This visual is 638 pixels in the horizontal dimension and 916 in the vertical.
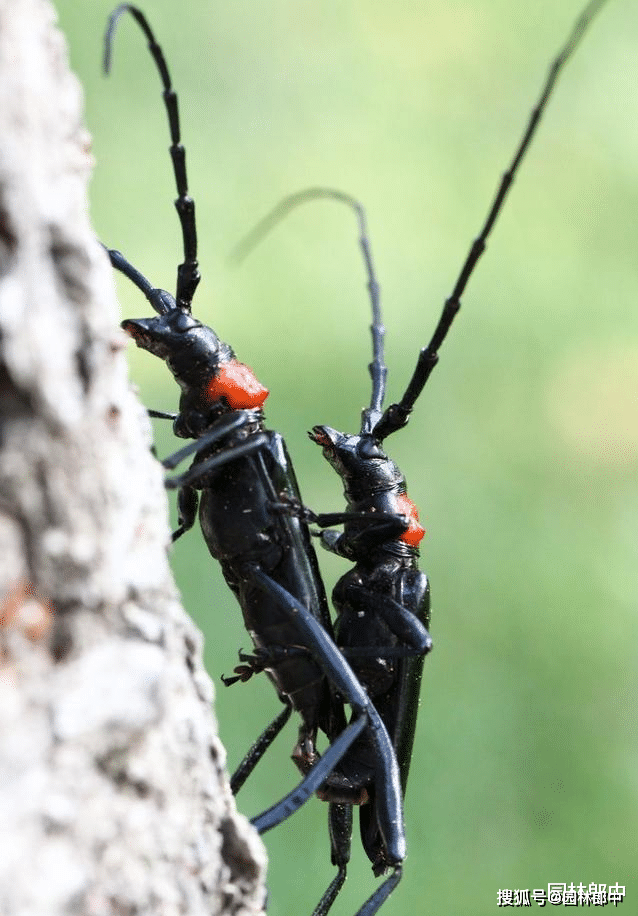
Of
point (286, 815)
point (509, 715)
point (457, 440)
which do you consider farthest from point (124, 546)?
point (457, 440)

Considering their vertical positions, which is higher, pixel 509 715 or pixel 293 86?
pixel 293 86

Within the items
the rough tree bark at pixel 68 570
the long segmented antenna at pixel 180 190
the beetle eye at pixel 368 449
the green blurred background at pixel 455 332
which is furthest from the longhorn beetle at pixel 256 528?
the green blurred background at pixel 455 332

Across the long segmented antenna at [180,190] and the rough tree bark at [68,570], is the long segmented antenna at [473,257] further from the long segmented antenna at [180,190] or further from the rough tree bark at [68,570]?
the rough tree bark at [68,570]

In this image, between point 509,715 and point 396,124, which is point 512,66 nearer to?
point 396,124

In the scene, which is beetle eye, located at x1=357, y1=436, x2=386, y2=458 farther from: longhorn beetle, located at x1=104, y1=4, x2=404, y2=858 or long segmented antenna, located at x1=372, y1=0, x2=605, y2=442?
longhorn beetle, located at x1=104, y1=4, x2=404, y2=858

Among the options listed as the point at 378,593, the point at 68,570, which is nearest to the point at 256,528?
the point at 378,593

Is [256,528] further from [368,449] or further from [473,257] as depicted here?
[473,257]
